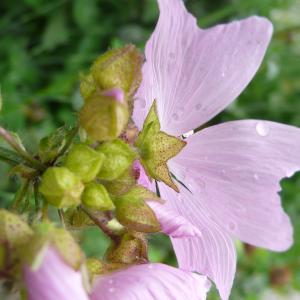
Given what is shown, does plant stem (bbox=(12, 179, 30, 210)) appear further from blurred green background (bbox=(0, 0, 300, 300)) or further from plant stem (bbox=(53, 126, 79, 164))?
blurred green background (bbox=(0, 0, 300, 300))

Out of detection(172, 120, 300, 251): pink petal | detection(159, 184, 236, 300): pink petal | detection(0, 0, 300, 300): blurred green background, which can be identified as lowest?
detection(0, 0, 300, 300): blurred green background

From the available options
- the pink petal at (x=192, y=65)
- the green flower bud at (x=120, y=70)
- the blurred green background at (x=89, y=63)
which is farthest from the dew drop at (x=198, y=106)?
the blurred green background at (x=89, y=63)

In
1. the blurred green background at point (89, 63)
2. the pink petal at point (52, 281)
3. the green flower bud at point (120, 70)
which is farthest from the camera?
the blurred green background at point (89, 63)

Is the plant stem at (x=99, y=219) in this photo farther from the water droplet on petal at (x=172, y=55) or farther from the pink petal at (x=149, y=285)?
the water droplet on petal at (x=172, y=55)

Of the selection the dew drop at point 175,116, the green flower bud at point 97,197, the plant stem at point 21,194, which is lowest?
A: the dew drop at point 175,116

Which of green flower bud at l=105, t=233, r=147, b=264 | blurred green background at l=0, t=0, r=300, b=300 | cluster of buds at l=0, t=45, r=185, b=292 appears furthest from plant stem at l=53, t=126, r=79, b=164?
blurred green background at l=0, t=0, r=300, b=300

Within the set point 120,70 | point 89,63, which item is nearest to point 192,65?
point 120,70
